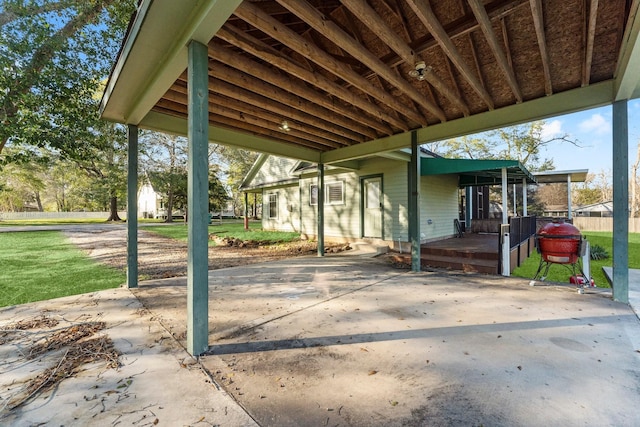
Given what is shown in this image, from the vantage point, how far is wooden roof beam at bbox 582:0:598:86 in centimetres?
257

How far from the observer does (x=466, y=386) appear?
6.59ft

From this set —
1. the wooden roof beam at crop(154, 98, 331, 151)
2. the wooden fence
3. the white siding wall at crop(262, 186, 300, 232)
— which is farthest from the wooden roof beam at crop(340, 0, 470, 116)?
the wooden fence

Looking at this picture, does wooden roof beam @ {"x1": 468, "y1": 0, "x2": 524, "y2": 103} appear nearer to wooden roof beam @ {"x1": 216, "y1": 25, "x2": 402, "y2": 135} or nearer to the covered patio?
the covered patio

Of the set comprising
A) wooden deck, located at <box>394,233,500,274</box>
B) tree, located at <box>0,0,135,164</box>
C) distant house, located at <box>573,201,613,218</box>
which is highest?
tree, located at <box>0,0,135,164</box>

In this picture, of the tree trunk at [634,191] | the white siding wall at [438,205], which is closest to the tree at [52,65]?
the white siding wall at [438,205]

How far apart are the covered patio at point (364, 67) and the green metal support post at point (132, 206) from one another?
0.03 meters

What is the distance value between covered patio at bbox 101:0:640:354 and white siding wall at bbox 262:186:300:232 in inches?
334

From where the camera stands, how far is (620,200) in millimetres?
3756

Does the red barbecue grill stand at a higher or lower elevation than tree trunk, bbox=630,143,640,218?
lower

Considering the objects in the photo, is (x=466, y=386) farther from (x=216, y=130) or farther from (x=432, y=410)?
(x=216, y=130)

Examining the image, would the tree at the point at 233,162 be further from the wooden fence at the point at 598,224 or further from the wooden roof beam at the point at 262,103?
the wooden fence at the point at 598,224

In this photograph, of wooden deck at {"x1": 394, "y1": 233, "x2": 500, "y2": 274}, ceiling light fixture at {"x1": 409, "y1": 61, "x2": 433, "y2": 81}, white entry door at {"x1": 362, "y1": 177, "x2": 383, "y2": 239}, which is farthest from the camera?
white entry door at {"x1": 362, "y1": 177, "x2": 383, "y2": 239}

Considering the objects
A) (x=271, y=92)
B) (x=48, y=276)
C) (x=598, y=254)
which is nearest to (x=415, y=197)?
(x=271, y=92)

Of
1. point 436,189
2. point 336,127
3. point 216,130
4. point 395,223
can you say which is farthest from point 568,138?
point 216,130
